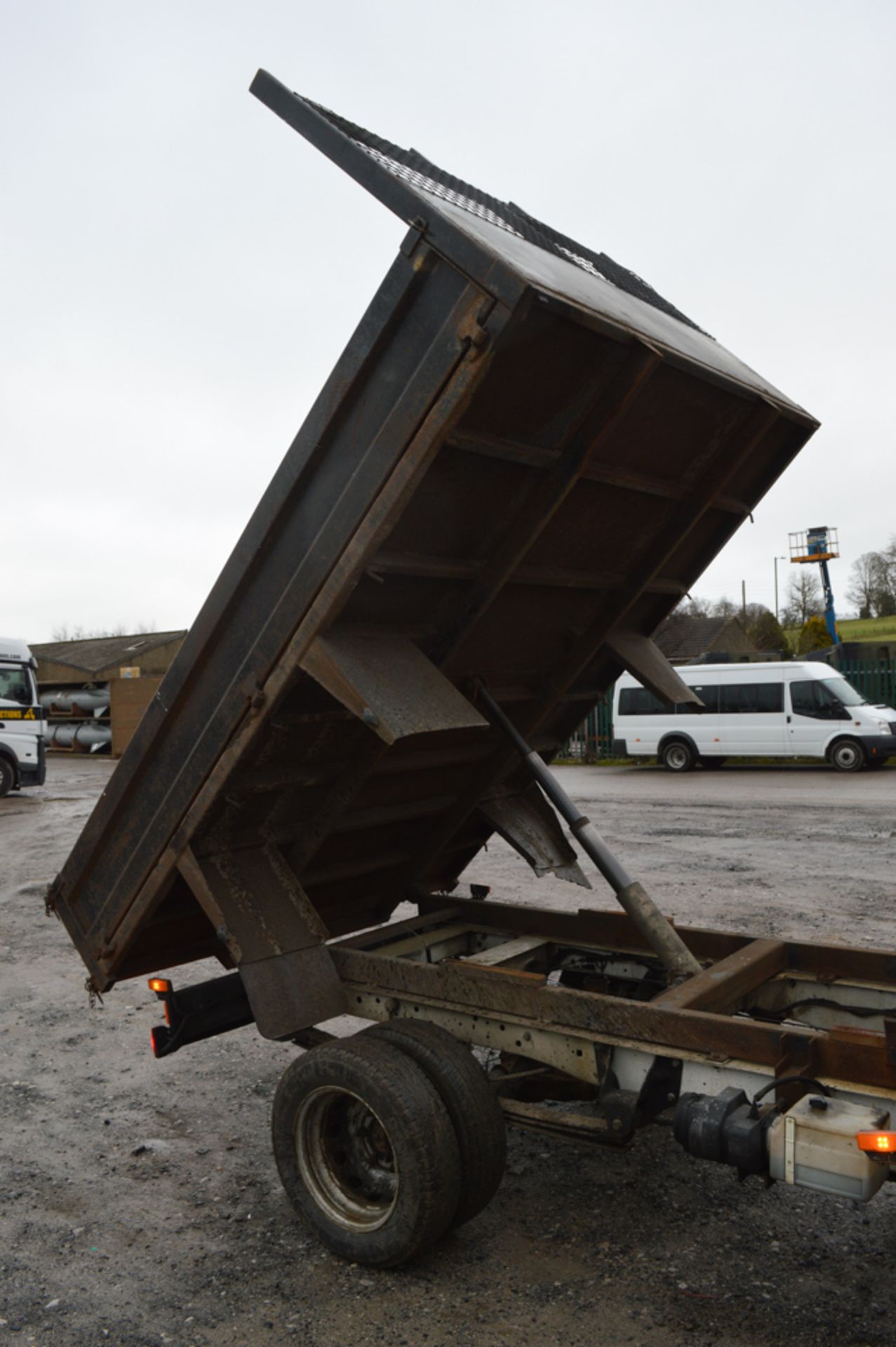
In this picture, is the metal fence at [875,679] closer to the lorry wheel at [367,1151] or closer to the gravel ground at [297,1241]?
the gravel ground at [297,1241]

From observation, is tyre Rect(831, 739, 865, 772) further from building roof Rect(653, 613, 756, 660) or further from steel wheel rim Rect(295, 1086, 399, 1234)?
building roof Rect(653, 613, 756, 660)

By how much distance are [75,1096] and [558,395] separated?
13.9 ft

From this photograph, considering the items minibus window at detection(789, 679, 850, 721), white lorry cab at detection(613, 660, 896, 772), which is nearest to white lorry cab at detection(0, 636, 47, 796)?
white lorry cab at detection(613, 660, 896, 772)

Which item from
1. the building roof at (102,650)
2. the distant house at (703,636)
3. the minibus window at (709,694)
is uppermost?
the minibus window at (709,694)

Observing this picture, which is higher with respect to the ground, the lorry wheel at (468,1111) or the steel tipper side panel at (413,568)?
the steel tipper side panel at (413,568)

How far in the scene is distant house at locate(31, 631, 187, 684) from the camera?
41.4 metres

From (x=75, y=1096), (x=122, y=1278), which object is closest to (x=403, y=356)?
(x=122, y=1278)

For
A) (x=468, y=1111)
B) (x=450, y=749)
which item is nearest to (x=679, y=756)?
(x=450, y=749)

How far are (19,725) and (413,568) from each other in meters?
20.0

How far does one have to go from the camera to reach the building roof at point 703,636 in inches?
1992

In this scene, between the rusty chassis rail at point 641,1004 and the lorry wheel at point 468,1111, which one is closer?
the rusty chassis rail at point 641,1004

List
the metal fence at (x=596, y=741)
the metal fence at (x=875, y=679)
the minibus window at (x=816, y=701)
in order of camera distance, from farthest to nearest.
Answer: the metal fence at (x=596, y=741) < the metal fence at (x=875, y=679) < the minibus window at (x=816, y=701)

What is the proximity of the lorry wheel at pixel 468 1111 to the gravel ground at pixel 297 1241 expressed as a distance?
0.30 meters

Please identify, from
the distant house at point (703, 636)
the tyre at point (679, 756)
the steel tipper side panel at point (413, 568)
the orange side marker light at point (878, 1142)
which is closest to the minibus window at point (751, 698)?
the tyre at point (679, 756)
